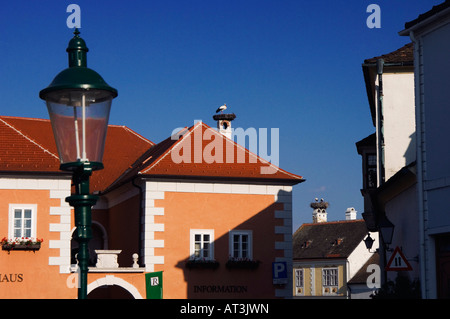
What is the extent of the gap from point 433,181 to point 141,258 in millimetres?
14113

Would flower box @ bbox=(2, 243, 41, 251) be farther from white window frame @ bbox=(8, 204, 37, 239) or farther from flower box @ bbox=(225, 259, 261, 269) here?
flower box @ bbox=(225, 259, 261, 269)

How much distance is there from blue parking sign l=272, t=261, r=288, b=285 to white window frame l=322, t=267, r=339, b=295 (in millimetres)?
34444

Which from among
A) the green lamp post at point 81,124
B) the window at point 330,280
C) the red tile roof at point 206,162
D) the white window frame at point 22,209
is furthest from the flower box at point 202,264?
the window at point 330,280

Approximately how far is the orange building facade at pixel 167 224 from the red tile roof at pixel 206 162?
4 centimetres

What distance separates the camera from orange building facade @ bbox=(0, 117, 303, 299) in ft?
85.8

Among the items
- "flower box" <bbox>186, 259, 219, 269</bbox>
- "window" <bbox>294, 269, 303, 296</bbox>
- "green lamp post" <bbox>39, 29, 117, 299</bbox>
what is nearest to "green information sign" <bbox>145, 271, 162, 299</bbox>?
"flower box" <bbox>186, 259, 219, 269</bbox>

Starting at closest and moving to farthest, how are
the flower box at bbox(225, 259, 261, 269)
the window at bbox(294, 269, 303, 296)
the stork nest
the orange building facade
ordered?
the orange building facade → the flower box at bbox(225, 259, 261, 269) → the window at bbox(294, 269, 303, 296) → the stork nest

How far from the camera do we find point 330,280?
6281 cm

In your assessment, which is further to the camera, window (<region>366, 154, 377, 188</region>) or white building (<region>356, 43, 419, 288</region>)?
window (<region>366, 154, 377, 188</region>)

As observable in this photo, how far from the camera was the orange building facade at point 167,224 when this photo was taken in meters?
26.1

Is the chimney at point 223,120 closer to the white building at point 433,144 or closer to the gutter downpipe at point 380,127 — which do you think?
the gutter downpipe at point 380,127
